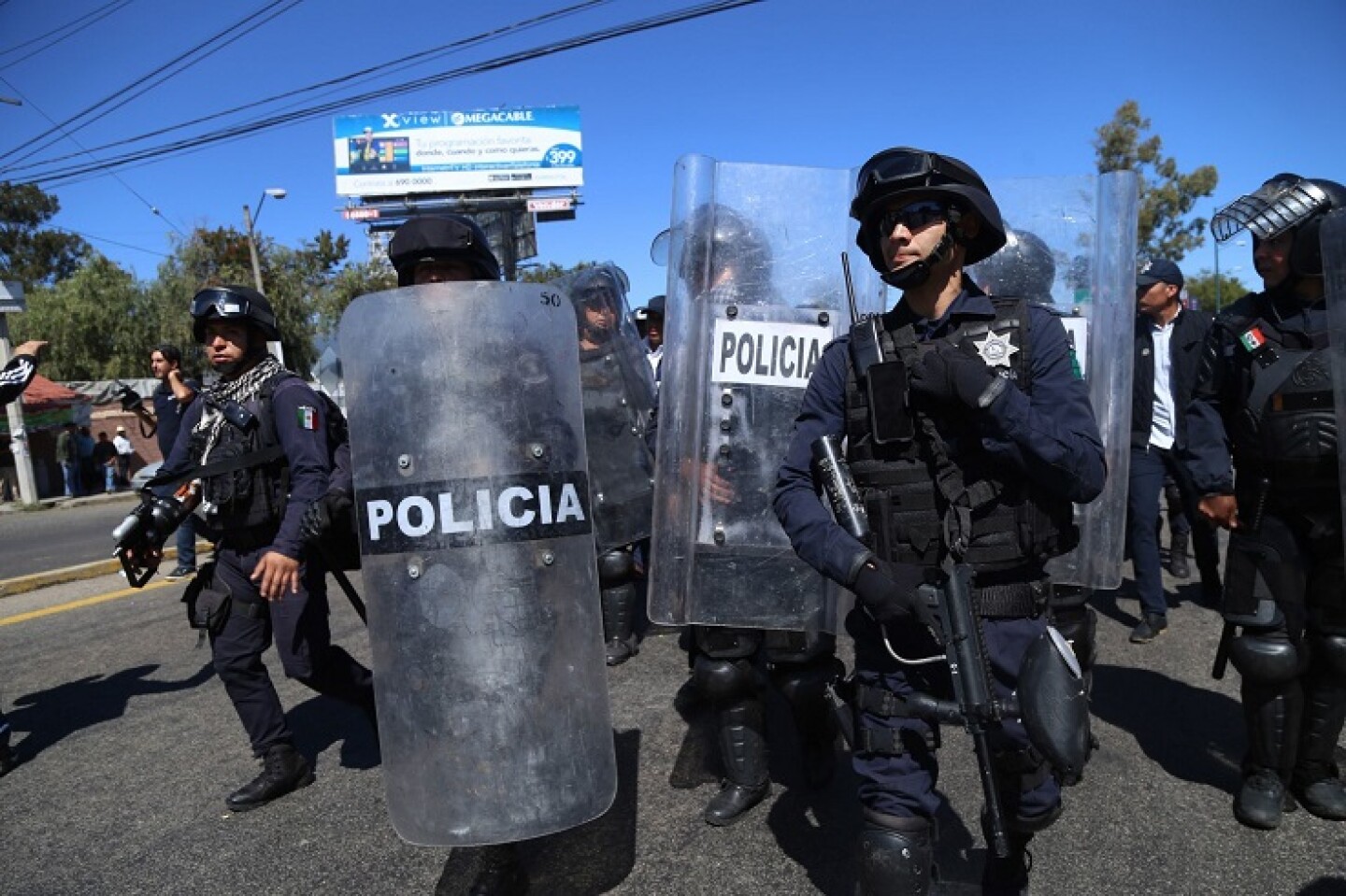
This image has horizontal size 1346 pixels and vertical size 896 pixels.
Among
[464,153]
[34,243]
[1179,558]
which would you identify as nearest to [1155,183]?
[1179,558]

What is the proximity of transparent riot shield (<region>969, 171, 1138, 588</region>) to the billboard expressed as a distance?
47.3 meters

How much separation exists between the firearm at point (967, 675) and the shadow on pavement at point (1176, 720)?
1.86m

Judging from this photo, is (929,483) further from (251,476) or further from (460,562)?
(251,476)

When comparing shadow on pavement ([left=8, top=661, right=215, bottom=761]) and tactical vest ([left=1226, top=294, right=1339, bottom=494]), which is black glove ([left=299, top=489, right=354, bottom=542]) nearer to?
shadow on pavement ([left=8, top=661, right=215, bottom=761])

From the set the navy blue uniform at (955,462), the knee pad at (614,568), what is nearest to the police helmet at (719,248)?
the navy blue uniform at (955,462)

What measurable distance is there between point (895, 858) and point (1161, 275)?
439 centimetres

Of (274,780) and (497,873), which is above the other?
(497,873)

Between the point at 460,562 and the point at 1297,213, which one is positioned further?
the point at 1297,213

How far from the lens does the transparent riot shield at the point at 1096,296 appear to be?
3.27 metres

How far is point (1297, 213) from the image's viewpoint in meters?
2.97

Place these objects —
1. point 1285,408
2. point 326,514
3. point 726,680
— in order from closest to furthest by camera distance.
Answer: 1. point 326,514
2. point 1285,408
3. point 726,680

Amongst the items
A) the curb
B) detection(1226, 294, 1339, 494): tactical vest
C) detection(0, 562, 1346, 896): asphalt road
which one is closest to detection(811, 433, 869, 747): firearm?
detection(0, 562, 1346, 896): asphalt road

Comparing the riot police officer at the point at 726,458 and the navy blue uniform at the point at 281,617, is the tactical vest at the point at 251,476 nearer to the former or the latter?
the navy blue uniform at the point at 281,617

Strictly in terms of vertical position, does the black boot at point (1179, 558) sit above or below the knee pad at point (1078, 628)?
below
